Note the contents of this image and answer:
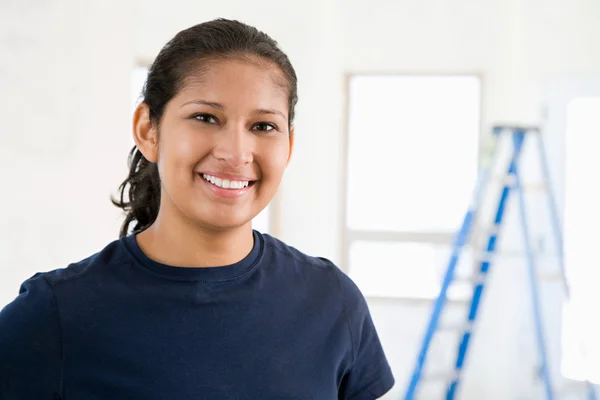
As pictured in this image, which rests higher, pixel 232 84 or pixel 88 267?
pixel 232 84

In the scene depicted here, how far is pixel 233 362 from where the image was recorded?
1.19 m

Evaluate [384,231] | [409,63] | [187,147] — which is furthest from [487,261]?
[187,147]

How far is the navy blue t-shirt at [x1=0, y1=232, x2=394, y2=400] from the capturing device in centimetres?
112

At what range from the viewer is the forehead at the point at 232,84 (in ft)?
3.84

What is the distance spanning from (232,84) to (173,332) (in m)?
0.37

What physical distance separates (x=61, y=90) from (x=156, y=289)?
77.8 inches

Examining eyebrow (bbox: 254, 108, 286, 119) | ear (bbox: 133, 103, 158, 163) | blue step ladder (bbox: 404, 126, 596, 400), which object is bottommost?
blue step ladder (bbox: 404, 126, 596, 400)

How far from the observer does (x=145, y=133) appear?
127 cm

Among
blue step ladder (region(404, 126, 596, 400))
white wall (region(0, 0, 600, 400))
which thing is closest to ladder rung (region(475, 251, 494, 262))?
blue step ladder (region(404, 126, 596, 400))

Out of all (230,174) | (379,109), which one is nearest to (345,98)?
(379,109)

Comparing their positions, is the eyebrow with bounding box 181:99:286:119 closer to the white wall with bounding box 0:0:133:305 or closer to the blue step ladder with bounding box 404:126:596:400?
the white wall with bounding box 0:0:133:305

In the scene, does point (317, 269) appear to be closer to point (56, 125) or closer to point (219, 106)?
point (219, 106)

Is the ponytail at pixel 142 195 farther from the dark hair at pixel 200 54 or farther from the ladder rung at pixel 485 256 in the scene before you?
the ladder rung at pixel 485 256

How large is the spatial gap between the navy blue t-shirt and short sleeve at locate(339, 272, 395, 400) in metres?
0.01
